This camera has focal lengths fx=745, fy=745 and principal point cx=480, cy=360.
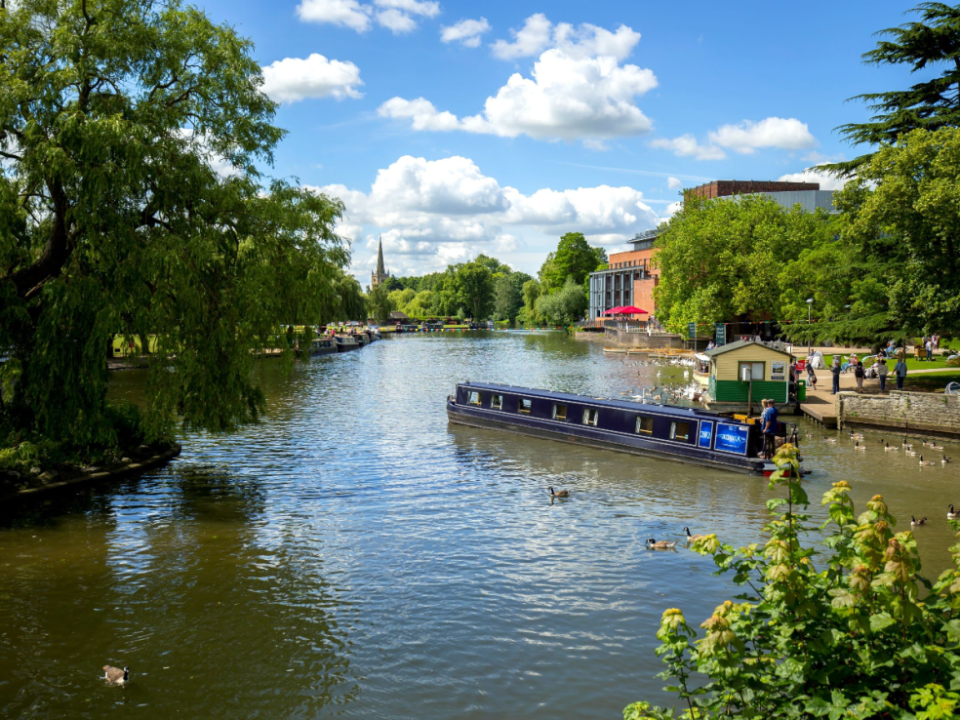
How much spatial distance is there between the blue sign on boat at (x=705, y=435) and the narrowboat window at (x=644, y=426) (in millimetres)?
2050

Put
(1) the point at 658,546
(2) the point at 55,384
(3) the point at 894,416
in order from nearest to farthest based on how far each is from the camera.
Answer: (1) the point at 658,546 < (2) the point at 55,384 < (3) the point at 894,416

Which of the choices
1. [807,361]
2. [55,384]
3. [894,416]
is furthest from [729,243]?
[55,384]

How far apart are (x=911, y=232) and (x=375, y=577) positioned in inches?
1103

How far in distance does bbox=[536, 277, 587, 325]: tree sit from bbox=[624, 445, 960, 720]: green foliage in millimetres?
153902

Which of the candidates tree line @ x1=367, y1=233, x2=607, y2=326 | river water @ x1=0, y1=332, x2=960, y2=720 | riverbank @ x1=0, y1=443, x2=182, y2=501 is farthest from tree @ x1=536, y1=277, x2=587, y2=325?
riverbank @ x1=0, y1=443, x2=182, y2=501

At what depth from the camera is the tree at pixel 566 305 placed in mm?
159250

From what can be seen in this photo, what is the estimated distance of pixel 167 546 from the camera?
1688 cm

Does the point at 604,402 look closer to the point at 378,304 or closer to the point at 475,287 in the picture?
the point at 378,304

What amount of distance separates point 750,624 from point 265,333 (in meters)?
16.9

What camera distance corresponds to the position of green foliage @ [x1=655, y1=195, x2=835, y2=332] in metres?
65.9

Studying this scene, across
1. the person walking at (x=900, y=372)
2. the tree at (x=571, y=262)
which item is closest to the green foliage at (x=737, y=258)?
the person walking at (x=900, y=372)

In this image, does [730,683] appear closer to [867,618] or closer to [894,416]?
[867,618]

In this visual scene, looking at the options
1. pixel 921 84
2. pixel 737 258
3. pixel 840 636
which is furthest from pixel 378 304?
pixel 840 636

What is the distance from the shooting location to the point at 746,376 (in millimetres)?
34781
